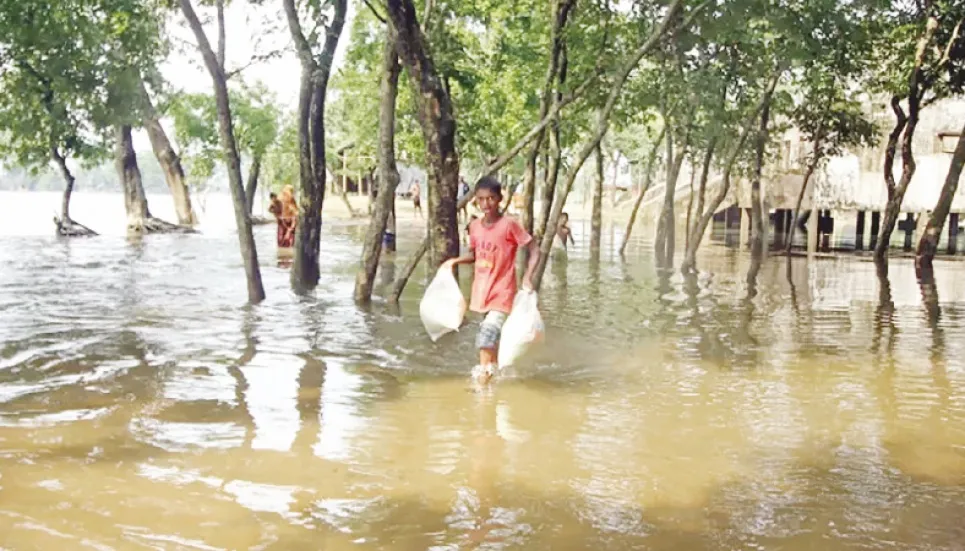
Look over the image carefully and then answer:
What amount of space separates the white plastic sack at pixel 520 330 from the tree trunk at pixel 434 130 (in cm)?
307

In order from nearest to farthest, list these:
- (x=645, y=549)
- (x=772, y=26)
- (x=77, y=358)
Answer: (x=645, y=549) < (x=77, y=358) < (x=772, y=26)

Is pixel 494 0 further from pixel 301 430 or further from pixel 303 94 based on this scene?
pixel 301 430

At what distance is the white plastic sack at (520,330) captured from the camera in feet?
24.0

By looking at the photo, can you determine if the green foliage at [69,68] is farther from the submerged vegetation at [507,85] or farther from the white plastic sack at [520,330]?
the white plastic sack at [520,330]

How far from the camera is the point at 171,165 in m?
34.8

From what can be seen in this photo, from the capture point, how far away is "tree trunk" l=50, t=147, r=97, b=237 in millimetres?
29422

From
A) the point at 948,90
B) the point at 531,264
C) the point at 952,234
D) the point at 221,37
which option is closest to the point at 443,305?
the point at 531,264

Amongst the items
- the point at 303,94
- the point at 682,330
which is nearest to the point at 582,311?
the point at 682,330

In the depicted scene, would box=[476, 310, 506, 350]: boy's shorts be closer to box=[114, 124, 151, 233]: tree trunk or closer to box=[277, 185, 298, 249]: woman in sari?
box=[277, 185, 298, 249]: woman in sari

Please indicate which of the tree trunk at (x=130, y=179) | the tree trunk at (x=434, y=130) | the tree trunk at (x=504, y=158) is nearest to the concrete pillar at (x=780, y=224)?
the tree trunk at (x=130, y=179)

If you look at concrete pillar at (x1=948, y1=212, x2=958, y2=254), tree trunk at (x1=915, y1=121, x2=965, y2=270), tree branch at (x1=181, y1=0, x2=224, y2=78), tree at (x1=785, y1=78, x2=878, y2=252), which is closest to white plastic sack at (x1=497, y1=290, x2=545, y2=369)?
tree branch at (x1=181, y1=0, x2=224, y2=78)

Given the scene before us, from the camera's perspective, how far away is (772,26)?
Answer: 1528cm

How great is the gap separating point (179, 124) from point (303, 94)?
28.2 m

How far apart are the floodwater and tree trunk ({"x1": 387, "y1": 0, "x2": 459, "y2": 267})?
47.3 inches
